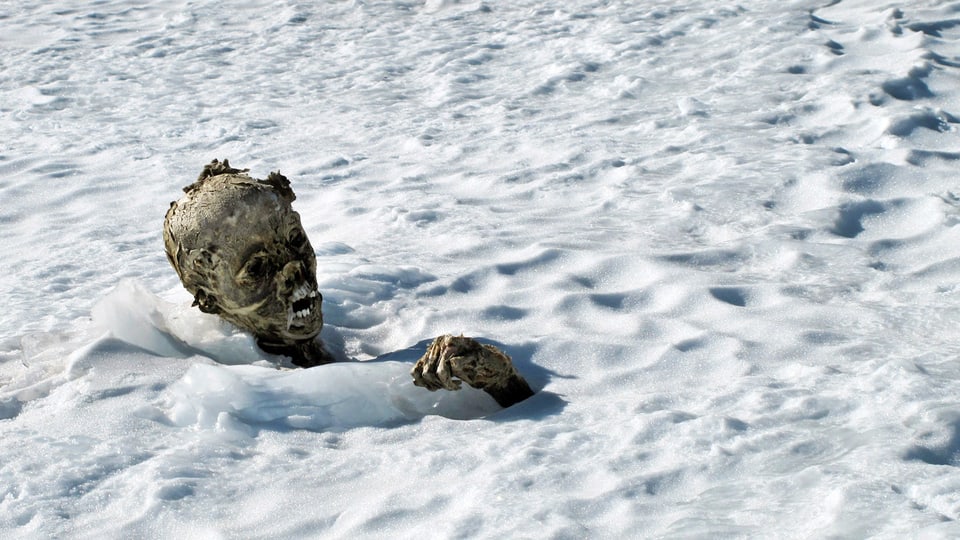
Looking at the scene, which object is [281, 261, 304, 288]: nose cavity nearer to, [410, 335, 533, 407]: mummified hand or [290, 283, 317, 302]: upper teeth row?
[290, 283, 317, 302]: upper teeth row

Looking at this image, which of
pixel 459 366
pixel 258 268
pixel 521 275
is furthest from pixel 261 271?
pixel 521 275

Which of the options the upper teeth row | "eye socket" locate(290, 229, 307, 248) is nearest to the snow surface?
the upper teeth row

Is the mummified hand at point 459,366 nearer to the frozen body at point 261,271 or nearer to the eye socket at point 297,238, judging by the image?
the frozen body at point 261,271

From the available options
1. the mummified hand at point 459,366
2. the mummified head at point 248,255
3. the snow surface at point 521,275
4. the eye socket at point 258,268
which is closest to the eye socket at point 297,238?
the mummified head at point 248,255

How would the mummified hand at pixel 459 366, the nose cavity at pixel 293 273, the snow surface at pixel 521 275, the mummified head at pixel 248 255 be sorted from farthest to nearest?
1. the nose cavity at pixel 293 273
2. the mummified head at pixel 248 255
3. the mummified hand at pixel 459 366
4. the snow surface at pixel 521 275

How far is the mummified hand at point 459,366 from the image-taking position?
10.2 feet

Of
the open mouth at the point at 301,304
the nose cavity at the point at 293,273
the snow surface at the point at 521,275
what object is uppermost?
the nose cavity at the point at 293,273

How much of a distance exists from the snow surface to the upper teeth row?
246 mm

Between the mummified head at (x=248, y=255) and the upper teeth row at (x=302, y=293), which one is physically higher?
the mummified head at (x=248, y=255)

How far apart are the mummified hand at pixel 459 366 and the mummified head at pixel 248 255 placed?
1.80 ft

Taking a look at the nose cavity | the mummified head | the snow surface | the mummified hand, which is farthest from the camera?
the nose cavity

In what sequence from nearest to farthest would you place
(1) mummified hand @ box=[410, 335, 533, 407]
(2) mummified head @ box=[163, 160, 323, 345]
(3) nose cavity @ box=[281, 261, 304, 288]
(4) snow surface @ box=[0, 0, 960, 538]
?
(4) snow surface @ box=[0, 0, 960, 538]
(1) mummified hand @ box=[410, 335, 533, 407]
(2) mummified head @ box=[163, 160, 323, 345]
(3) nose cavity @ box=[281, 261, 304, 288]

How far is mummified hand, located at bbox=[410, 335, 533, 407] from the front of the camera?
3.11 meters

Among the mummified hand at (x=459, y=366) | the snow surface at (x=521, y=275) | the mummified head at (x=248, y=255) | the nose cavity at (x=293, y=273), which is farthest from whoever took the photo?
the nose cavity at (x=293, y=273)
